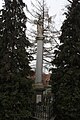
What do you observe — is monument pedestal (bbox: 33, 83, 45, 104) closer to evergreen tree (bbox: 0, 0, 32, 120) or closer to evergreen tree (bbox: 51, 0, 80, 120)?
evergreen tree (bbox: 51, 0, 80, 120)

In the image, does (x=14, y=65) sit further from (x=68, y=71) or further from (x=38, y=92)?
(x=38, y=92)

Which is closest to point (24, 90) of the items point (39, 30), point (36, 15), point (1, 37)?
point (1, 37)

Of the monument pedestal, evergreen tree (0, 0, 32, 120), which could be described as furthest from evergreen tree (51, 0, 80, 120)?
the monument pedestal

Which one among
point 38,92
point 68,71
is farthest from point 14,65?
point 38,92

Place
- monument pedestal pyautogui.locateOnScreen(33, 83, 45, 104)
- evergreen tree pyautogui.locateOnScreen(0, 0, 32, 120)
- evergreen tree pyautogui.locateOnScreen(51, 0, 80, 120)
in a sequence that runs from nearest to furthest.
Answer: evergreen tree pyautogui.locateOnScreen(0, 0, 32, 120) → evergreen tree pyautogui.locateOnScreen(51, 0, 80, 120) → monument pedestal pyautogui.locateOnScreen(33, 83, 45, 104)

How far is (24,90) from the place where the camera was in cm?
1009

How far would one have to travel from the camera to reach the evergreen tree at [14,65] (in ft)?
31.6

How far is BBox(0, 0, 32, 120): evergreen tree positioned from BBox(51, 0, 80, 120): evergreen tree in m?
1.47

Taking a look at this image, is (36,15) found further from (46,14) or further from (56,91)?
(56,91)

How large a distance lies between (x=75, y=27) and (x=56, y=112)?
4.01m

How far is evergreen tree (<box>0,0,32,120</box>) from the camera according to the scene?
379 inches

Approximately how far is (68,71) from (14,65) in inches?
95.2

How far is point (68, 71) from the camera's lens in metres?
10.7

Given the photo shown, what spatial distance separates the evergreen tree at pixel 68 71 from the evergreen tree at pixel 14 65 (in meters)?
1.47
